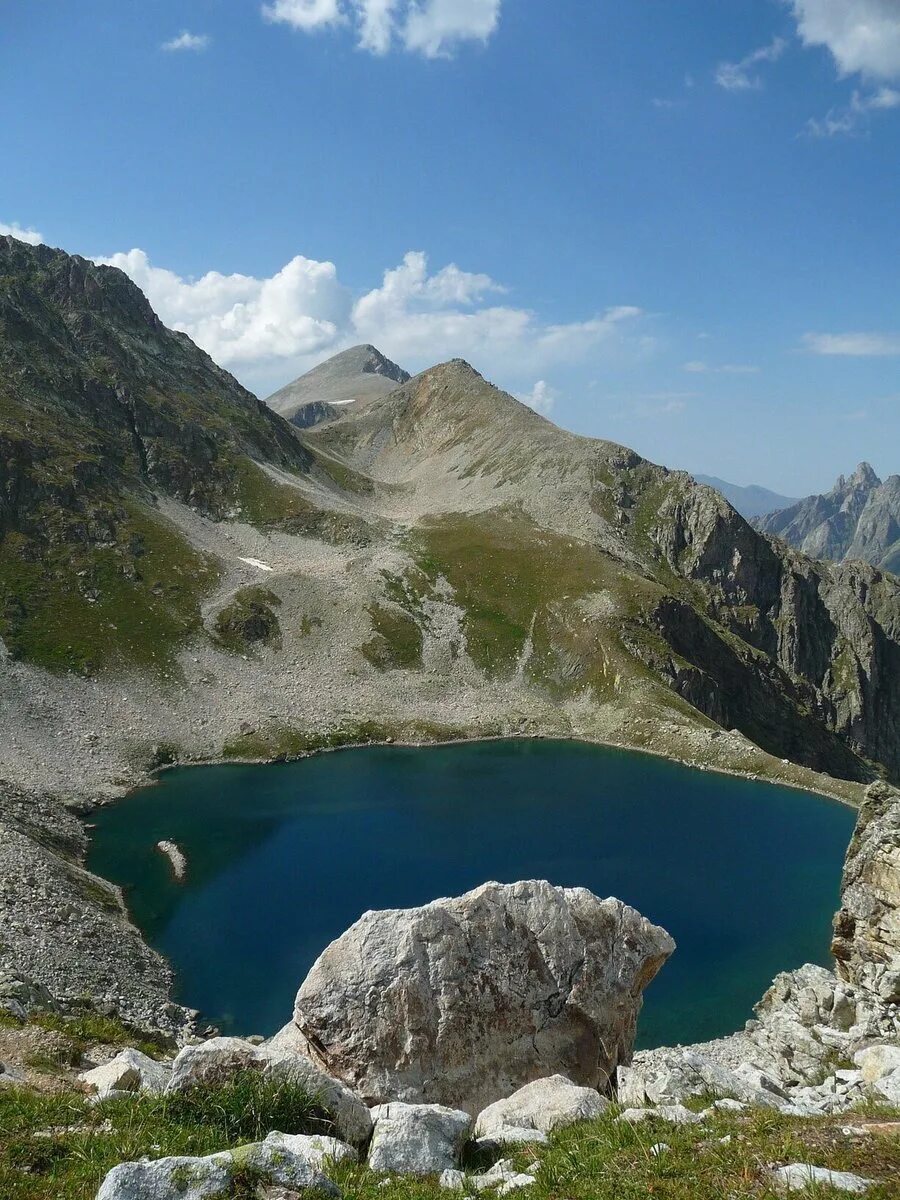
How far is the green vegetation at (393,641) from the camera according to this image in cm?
10319

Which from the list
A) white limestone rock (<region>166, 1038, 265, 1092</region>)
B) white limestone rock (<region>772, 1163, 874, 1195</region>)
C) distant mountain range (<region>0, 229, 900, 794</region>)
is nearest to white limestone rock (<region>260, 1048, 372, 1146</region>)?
white limestone rock (<region>166, 1038, 265, 1092</region>)

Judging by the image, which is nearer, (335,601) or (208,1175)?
(208,1175)

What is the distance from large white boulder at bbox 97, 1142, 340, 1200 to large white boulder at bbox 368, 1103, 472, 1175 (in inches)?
64.7

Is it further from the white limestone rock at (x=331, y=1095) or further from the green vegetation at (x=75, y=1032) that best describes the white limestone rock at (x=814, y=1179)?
the green vegetation at (x=75, y=1032)

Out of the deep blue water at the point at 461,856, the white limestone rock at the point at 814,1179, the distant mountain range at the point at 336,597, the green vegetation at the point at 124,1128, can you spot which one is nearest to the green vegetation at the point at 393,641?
the distant mountain range at the point at 336,597

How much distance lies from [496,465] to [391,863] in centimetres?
13361

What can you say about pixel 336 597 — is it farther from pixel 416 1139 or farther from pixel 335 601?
pixel 416 1139

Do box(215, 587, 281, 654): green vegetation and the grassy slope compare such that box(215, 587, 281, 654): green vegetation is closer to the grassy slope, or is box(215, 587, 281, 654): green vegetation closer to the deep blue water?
the deep blue water

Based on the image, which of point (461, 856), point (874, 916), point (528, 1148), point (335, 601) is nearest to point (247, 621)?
point (335, 601)

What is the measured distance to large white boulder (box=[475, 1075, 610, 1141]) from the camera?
479 inches

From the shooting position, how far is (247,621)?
102562 mm

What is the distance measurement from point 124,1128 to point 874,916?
26.2 m

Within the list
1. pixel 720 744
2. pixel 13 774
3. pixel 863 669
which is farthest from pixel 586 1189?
pixel 863 669

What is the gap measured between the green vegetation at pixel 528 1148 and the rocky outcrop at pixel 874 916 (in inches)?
655
